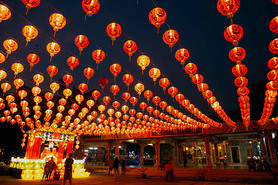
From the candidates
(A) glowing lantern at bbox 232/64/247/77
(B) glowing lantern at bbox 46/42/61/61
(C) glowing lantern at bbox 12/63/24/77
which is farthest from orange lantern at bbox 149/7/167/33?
(C) glowing lantern at bbox 12/63/24/77

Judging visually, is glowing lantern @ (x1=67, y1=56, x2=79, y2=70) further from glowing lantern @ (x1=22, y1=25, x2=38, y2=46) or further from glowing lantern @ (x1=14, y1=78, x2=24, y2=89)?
glowing lantern @ (x1=14, y1=78, x2=24, y2=89)

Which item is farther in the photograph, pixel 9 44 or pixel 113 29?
pixel 9 44

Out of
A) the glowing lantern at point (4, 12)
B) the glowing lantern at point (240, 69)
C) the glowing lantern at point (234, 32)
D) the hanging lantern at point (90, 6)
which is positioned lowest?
the glowing lantern at point (240, 69)

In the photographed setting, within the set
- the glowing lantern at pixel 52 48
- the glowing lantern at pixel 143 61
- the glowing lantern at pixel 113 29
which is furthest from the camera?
the glowing lantern at pixel 143 61

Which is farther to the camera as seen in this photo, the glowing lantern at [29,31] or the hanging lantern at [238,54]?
A: the hanging lantern at [238,54]

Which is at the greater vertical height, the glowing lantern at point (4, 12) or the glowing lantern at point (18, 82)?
the glowing lantern at point (4, 12)

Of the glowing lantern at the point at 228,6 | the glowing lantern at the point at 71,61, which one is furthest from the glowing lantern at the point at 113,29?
the glowing lantern at the point at 228,6

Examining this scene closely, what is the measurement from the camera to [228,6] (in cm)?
385

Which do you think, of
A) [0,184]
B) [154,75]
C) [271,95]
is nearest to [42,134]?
[0,184]

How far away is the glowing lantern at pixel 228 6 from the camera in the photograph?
3.81 m

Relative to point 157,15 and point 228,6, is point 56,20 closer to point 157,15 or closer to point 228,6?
point 157,15

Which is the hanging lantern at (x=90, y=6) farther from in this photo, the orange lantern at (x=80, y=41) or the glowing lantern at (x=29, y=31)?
the glowing lantern at (x=29, y=31)

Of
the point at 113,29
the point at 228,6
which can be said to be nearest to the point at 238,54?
the point at 228,6

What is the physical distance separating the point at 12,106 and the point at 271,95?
12.7 meters
